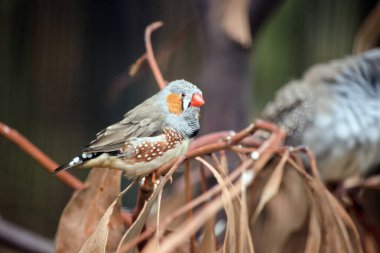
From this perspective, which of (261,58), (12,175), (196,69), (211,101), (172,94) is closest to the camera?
(172,94)

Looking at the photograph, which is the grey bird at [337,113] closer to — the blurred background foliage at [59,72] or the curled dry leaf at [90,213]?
the blurred background foliage at [59,72]

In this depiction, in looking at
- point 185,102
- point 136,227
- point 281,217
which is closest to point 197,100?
point 185,102

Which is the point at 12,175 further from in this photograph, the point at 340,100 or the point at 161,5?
the point at 340,100

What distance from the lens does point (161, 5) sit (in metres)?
1.00

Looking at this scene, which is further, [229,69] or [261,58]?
[261,58]

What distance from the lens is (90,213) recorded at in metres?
0.53

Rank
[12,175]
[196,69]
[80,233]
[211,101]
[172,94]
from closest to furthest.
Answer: [172,94] < [80,233] < [211,101] < [196,69] < [12,175]

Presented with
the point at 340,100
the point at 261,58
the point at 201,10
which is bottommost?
the point at 340,100

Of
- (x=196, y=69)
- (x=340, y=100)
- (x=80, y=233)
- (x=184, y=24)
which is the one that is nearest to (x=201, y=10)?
(x=196, y=69)

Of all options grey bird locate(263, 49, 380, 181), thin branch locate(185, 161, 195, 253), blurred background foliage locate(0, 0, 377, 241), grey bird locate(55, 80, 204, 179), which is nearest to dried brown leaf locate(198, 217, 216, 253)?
thin branch locate(185, 161, 195, 253)

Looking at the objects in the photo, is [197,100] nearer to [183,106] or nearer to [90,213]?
[183,106]

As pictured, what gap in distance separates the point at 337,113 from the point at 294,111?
72 mm

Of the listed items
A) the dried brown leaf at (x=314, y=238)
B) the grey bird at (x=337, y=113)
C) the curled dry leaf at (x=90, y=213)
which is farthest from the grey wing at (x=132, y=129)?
the grey bird at (x=337, y=113)

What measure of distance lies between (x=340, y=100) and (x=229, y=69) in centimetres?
46
